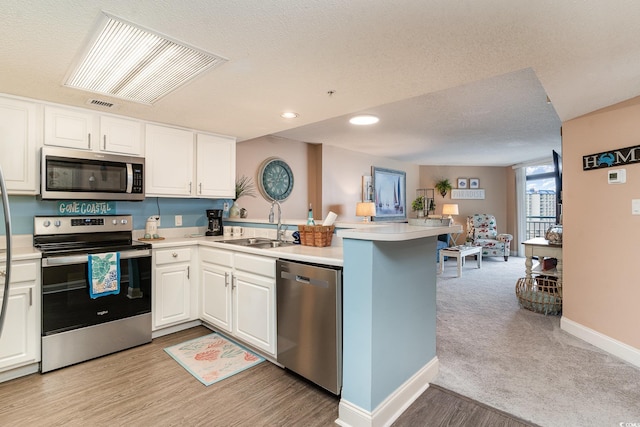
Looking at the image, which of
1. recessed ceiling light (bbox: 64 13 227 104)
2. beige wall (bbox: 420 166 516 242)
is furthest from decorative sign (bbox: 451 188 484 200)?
recessed ceiling light (bbox: 64 13 227 104)

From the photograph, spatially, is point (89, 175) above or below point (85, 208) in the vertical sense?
above

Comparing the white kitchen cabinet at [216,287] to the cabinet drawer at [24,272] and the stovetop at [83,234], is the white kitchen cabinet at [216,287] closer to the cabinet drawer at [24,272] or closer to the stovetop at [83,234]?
the stovetop at [83,234]

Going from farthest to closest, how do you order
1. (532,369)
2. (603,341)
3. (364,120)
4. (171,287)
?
(364,120) < (171,287) < (603,341) < (532,369)

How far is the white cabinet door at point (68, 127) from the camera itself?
2.46 m

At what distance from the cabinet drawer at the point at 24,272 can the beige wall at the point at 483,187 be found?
766 cm

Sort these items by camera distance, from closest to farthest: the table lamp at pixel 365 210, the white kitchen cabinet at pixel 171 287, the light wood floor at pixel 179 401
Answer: the light wood floor at pixel 179 401
the white kitchen cabinet at pixel 171 287
the table lamp at pixel 365 210

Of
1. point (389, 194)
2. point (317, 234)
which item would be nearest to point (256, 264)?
point (317, 234)

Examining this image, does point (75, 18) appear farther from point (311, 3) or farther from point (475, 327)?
point (475, 327)

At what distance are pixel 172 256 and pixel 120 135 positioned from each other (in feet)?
3.83

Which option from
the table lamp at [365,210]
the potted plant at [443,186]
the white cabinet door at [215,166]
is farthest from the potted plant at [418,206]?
the white cabinet door at [215,166]

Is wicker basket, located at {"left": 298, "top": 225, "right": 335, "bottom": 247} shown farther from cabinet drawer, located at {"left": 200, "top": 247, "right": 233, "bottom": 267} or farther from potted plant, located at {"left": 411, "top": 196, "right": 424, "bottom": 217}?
potted plant, located at {"left": 411, "top": 196, "right": 424, "bottom": 217}

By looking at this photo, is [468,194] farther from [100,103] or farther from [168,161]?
[100,103]

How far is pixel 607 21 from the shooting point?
146cm

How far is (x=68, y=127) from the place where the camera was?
8.36 feet
